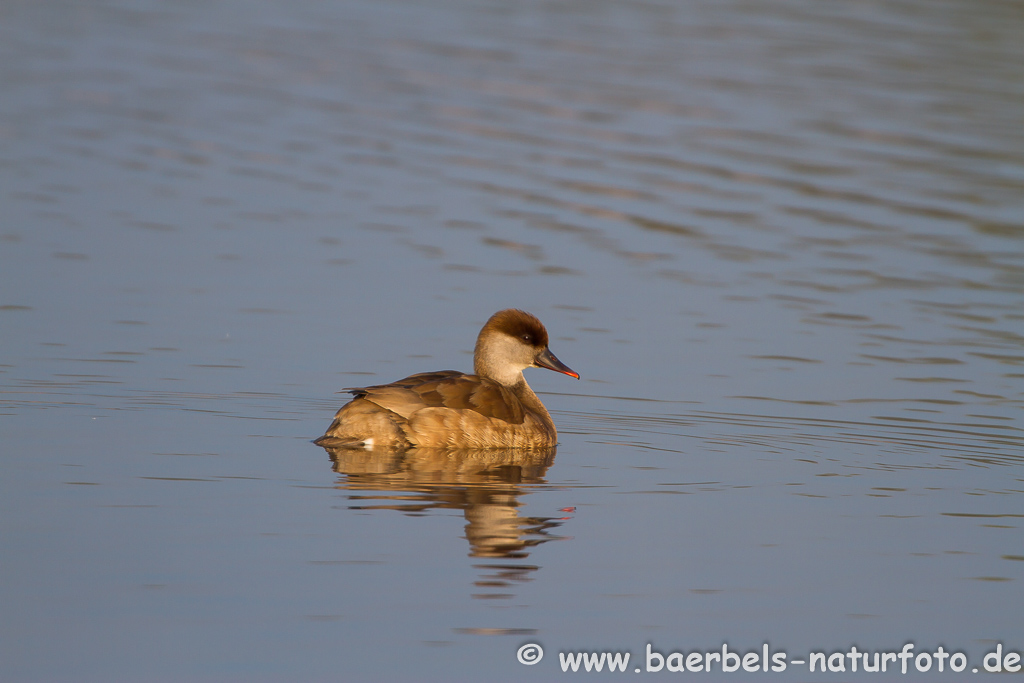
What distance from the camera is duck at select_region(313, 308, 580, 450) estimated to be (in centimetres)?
927

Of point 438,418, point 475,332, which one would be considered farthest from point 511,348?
point 475,332

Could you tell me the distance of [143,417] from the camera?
9672 mm

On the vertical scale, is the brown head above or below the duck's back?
above

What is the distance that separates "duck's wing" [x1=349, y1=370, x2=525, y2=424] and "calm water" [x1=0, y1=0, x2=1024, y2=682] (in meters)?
0.31

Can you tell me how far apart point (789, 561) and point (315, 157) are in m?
12.1

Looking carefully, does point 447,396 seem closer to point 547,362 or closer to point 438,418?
point 438,418

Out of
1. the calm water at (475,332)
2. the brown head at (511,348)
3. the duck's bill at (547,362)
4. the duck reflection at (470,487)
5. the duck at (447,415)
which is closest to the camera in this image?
the calm water at (475,332)

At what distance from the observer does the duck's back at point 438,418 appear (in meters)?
9.27

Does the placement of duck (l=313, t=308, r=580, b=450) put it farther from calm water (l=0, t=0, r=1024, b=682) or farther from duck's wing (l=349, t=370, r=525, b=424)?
calm water (l=0, t=0, r=1024, b=682)

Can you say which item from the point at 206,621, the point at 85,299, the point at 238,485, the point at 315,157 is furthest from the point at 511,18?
the point at 206,621

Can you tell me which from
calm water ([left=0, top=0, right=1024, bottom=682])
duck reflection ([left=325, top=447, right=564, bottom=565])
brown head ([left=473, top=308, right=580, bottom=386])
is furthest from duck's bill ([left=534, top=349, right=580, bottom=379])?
duck reflection ([left=325, top=447, right=564, bottom=565])

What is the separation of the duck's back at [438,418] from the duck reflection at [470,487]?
7 cm

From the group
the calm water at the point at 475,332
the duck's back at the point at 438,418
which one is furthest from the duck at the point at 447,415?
the calm water at the point at 475,332

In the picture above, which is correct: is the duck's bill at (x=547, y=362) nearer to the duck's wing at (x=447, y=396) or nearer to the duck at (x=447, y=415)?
the duck at (x=447, y=415)
